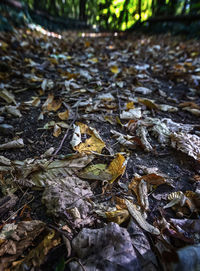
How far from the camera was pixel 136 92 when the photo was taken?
2.22m

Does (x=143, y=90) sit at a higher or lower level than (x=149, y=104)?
higher

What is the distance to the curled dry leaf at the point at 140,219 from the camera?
0.81m

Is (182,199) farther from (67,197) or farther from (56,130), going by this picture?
(56,130)

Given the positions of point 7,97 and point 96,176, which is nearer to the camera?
point 96,176

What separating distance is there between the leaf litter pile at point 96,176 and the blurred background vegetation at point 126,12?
3.38 metres

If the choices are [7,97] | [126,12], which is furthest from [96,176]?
[126,12]

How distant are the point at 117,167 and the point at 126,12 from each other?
744 centimetres

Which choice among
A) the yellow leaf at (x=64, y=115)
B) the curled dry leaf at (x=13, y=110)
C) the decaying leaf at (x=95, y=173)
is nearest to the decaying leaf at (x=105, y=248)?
the decaying leaf at (x=95, y=173)

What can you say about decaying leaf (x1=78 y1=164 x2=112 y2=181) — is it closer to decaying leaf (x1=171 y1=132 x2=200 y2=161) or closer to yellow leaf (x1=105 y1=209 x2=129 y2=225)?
yellow leaf (x1=105 y1=209 x2=129 y2=225)

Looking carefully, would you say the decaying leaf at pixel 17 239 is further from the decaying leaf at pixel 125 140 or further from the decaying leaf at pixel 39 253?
the decaying leaf at pixel 125 140

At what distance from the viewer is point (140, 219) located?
85 cm

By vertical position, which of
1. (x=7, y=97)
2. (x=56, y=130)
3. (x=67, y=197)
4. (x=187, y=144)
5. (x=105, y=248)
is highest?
(x=7, y=97)

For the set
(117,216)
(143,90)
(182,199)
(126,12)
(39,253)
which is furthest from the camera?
(126,12)

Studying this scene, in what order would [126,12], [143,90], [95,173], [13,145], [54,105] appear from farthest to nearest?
[126,12], [143,90], [54,105], [13,145], [95,173]
